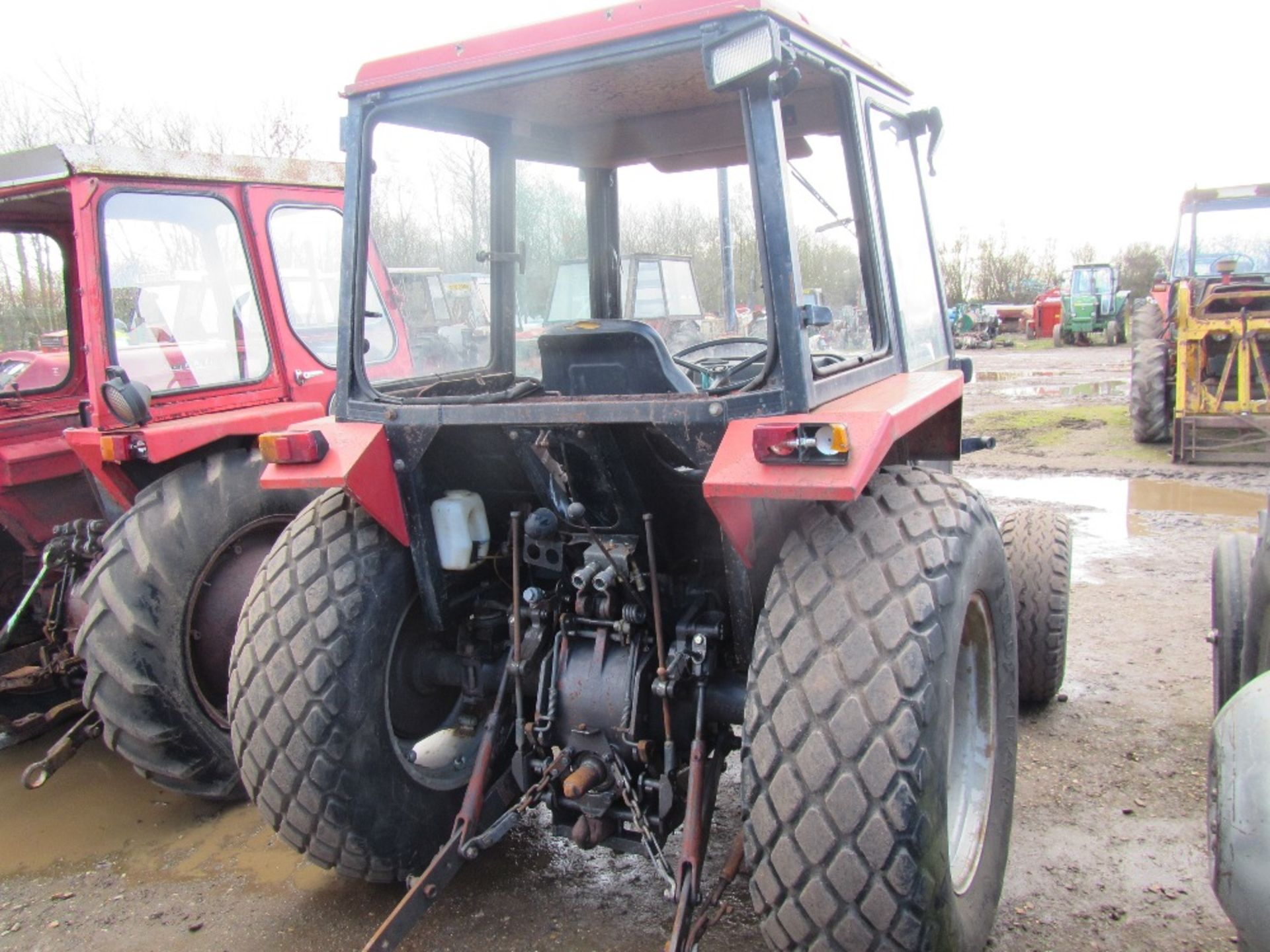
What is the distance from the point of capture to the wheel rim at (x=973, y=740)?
2.69 m

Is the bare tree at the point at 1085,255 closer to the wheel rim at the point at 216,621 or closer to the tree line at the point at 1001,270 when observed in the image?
the tree line at the point at 1001,270

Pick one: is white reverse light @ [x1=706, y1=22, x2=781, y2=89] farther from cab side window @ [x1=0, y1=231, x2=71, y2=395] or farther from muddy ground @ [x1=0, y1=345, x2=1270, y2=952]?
cab side window @ [x1=0, y1=231, x2=71, y2=395]

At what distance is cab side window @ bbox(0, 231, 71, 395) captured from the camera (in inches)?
200

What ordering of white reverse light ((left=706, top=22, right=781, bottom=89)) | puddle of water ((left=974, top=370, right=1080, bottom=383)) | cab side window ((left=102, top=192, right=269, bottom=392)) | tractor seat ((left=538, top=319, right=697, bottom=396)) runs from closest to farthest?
white reverse light ((left=706, top=22, right=781, bottom=89)) < tractor seat ((left=538, top=319, right=697, bottom=396)) < cab side window ((left=102, top=192, right=269, bottom=392)) < puddle of water ((left=974, top=370, right=1080, bottom=383))

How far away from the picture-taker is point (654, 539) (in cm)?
271

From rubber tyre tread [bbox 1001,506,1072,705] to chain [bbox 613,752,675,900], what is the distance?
1864mm

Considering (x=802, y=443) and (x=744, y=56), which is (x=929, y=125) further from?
(x=802, y=443)

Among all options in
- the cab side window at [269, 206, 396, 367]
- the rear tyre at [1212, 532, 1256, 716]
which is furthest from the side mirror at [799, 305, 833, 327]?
the cab side window at [269, 206, 396, 367]

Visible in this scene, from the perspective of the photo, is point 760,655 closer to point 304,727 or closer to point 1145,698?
point 304,727

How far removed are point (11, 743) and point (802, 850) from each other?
3517 mm

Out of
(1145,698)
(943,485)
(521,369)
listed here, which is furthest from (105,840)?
(1145,698)

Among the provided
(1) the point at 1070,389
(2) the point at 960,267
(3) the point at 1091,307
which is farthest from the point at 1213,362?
(2) the point at 960,267

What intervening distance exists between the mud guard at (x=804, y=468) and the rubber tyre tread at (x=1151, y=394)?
818 cm

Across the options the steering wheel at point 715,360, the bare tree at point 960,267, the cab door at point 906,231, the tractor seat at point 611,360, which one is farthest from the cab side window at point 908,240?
the bare tree at point 960,267
